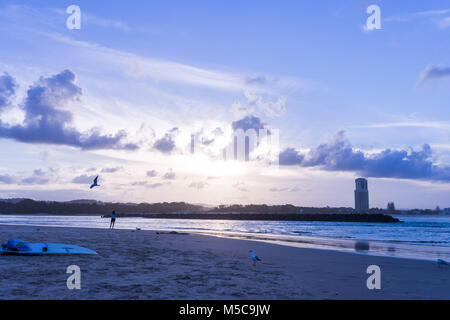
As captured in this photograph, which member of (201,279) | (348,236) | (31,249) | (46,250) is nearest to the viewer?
(201,279)

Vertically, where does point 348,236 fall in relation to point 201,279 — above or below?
below

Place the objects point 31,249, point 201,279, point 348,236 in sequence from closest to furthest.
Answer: point 201,279 < point 31,249 < point 348,236

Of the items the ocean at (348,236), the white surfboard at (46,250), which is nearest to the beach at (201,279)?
the white surfboard at (46,250)

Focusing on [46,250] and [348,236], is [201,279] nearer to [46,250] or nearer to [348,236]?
[46,250]

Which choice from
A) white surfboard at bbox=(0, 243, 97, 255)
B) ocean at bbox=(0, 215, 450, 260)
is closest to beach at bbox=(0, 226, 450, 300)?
white surfboard at bbox=(0, 243, 97, 255)

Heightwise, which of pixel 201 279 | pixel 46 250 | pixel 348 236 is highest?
pixel 46 250

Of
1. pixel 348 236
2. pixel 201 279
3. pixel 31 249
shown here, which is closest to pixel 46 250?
pixel 31 249

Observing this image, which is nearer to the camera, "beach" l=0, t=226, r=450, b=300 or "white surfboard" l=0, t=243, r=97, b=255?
"beach" l=0, t=226, r=450, b=300

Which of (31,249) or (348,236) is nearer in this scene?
(31,249)

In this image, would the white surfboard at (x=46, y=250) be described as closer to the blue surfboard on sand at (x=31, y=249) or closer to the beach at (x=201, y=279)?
the blue surfboard on sand at (x=31, y=249)

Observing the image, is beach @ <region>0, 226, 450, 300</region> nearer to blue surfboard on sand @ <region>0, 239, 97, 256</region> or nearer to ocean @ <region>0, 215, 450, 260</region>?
blue surfboard on sand @ <region>0, 239, 97, 256</region>
